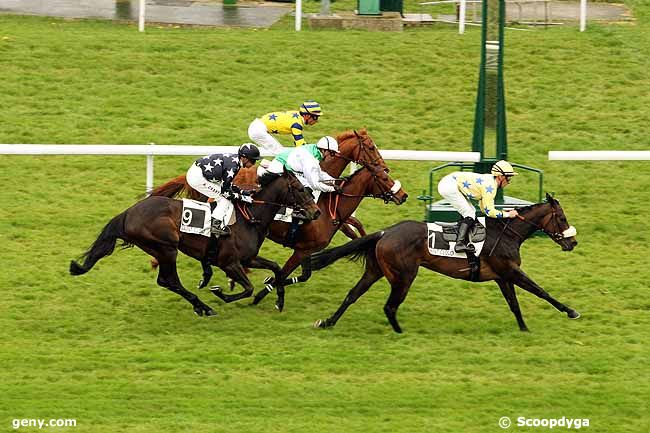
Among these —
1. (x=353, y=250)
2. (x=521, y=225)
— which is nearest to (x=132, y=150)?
(x=353, y=250)

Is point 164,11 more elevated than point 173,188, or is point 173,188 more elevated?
point 164,11

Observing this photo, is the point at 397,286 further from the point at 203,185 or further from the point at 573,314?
the point at 203,185

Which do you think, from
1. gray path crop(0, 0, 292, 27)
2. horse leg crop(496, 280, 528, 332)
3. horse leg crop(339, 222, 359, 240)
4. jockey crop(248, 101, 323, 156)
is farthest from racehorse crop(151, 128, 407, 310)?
gray path crop(0, 0, 292, 27)

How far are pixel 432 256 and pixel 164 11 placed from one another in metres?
11.5

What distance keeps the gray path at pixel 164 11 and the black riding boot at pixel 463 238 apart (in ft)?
32.9

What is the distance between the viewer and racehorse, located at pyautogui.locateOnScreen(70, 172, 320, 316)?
40.8 feet

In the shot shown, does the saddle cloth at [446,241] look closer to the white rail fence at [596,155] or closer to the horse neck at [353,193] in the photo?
the horse neck at [353,193]

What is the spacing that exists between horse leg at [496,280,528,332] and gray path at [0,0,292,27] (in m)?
10.2

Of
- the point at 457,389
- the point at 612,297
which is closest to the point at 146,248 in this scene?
the point at 457,389

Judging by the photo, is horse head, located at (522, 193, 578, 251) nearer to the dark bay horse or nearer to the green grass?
the green grass

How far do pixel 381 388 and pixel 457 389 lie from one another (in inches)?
22.9

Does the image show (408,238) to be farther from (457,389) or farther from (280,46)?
(280,46)

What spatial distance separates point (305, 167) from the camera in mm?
13141

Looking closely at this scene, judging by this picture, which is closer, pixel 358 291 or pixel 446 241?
pixel 446 241
